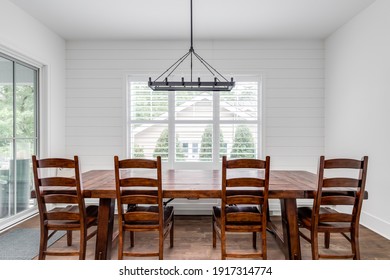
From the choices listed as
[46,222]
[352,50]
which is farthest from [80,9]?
[352,50]

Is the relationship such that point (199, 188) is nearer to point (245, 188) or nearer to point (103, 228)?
point (245, 188)

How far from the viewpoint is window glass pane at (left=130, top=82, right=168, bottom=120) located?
4.18m

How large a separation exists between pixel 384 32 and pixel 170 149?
124 inches

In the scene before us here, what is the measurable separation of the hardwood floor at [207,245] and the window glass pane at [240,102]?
1.85 metres

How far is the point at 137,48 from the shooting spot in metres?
4.15

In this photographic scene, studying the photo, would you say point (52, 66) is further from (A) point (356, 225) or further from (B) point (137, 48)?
(A) point (356, 225)

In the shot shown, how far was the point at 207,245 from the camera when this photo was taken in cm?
270

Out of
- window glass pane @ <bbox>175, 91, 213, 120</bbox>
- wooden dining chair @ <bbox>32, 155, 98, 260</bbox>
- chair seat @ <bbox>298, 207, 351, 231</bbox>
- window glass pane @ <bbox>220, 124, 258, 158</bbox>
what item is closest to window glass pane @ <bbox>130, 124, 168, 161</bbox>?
window glass pane @ <bbox>175, 91, 213, 120</bbox>

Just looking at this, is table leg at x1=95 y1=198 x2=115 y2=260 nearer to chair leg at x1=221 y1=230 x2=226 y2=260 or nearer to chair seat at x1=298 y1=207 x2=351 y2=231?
chair leg at x1=221 y1=230 x2=226 y2=260

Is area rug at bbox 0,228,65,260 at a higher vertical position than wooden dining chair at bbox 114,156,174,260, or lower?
lower

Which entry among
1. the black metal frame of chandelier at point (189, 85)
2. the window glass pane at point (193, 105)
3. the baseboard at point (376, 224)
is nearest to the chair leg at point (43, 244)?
the black metal frame of chandelier at point (189, 85)

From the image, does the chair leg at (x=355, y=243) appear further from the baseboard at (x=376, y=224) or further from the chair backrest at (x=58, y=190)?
the chair backrest at (x=58, y=190)

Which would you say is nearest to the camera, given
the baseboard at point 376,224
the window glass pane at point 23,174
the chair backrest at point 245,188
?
the chair backrest at point 245,188

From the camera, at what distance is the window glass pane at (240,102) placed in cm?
417
